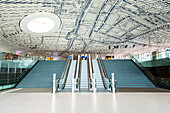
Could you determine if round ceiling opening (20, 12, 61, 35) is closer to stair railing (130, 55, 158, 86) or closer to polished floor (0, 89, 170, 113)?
polished floor (0, 89, 170, 113)

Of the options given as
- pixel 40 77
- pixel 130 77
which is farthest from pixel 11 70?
pixel 130 77

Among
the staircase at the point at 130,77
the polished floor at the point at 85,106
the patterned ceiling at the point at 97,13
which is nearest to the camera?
the polished floor at the point at 85,106

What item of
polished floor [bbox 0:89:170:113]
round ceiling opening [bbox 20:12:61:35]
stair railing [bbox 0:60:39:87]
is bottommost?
polished floor [bbox 0:89:170:113]

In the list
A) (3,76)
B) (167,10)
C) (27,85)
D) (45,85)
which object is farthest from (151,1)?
(3,76)

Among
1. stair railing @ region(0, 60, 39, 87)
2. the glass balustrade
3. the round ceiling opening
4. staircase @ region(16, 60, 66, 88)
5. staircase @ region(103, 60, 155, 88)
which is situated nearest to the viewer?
stair railing @ region(0, 60, 39, 87)

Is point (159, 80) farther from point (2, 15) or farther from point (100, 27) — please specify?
point (2, 15)

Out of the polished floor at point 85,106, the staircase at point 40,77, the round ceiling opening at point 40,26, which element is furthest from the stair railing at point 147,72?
the round ceiling opening at point 40,26

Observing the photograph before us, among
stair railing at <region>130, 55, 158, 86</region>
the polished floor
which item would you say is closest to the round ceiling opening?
the polished floor

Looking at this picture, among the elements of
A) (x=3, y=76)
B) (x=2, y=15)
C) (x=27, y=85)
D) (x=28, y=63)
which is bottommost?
(x=27, y=85)

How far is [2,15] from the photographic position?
876 centimetres

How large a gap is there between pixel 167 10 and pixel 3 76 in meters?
13.9

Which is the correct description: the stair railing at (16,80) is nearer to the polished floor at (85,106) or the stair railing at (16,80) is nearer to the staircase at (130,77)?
the polished floor at (85,106)

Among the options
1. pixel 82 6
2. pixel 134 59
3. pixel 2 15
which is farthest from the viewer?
pixel 134 59

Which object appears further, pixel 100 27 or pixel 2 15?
pixel 100 27
